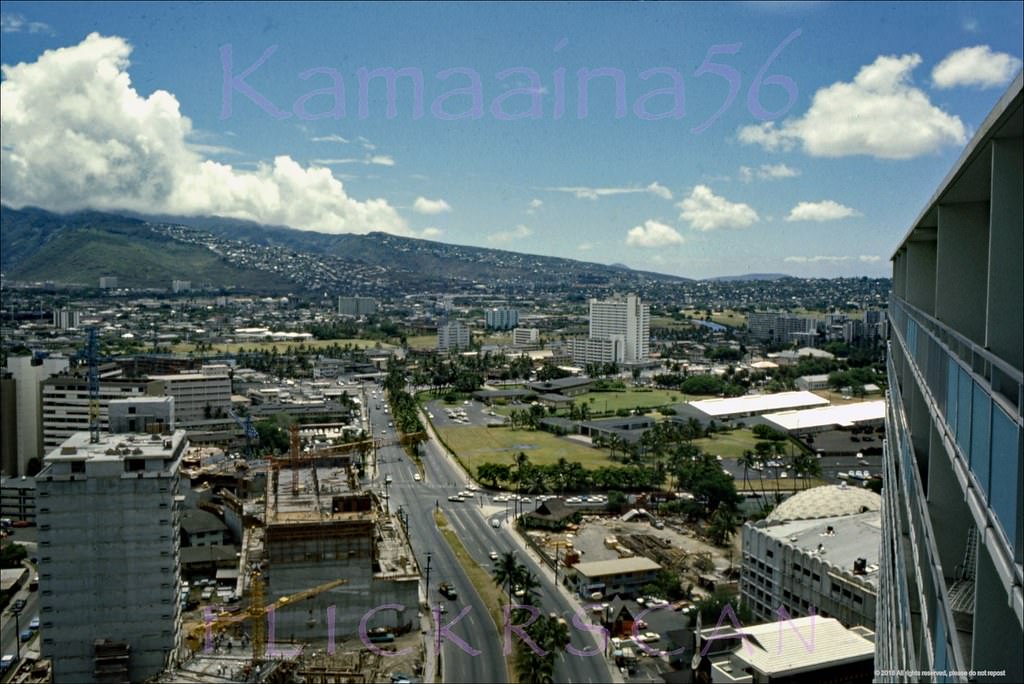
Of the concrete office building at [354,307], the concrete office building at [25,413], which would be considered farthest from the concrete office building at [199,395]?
the concrete office building at [354,307]

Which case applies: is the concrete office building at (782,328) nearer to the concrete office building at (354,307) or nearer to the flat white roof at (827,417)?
the flat white roof at (827,417)

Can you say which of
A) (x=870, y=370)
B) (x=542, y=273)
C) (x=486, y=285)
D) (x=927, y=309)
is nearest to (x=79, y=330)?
(x=870, y=370)

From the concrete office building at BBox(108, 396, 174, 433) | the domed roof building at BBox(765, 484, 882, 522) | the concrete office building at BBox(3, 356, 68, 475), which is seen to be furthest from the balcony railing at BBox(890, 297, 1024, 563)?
the concrete office building at BBox(3, 356, 68, 475)

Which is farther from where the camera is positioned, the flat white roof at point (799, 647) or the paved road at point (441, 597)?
A: the paved road at point (441, 597)

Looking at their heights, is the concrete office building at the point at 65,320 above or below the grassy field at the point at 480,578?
above

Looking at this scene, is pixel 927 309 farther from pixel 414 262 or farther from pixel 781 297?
pixel 414 262

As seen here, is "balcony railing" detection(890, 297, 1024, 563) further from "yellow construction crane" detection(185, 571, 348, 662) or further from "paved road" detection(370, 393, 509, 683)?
"yellow construction crane" detection(185, 571, 348, 662)
